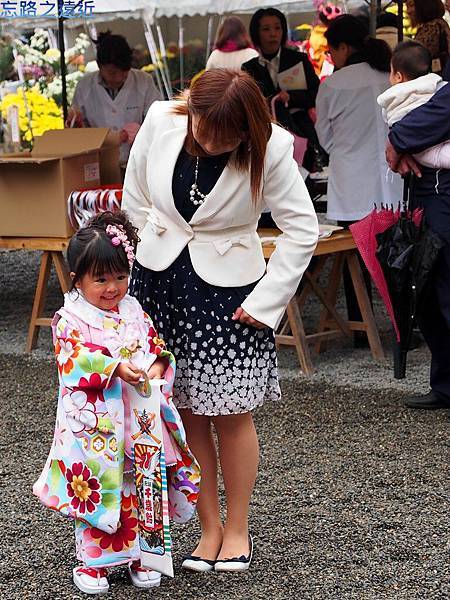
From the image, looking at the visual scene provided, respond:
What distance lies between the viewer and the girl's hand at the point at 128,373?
286 cm

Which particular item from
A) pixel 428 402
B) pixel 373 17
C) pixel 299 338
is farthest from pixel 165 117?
pixel 373 17

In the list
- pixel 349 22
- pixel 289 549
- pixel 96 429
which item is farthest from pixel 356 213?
pixel 96 429

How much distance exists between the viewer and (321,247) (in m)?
5.62

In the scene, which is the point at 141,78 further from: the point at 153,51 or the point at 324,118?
the point at 153,51

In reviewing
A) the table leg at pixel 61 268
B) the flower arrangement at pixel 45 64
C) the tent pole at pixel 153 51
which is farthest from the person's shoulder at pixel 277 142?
the flower arrangement at pixel 45 64

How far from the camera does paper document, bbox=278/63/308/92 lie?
23.0ft

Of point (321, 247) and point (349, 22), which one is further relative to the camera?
point (349, 22)

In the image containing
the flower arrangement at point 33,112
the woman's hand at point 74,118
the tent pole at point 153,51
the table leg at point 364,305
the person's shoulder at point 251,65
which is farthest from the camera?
the flower arrangement at point 33,112

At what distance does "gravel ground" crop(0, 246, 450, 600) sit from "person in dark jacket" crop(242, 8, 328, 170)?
5.74ft

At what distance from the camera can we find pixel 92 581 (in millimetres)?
3094

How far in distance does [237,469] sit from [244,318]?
0.47 metres

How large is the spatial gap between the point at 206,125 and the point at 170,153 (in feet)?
0.64

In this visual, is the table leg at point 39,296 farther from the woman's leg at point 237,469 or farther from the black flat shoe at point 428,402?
the woman's leg at point 237,469

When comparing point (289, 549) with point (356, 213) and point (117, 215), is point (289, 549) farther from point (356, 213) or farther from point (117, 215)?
point (356, 213)
